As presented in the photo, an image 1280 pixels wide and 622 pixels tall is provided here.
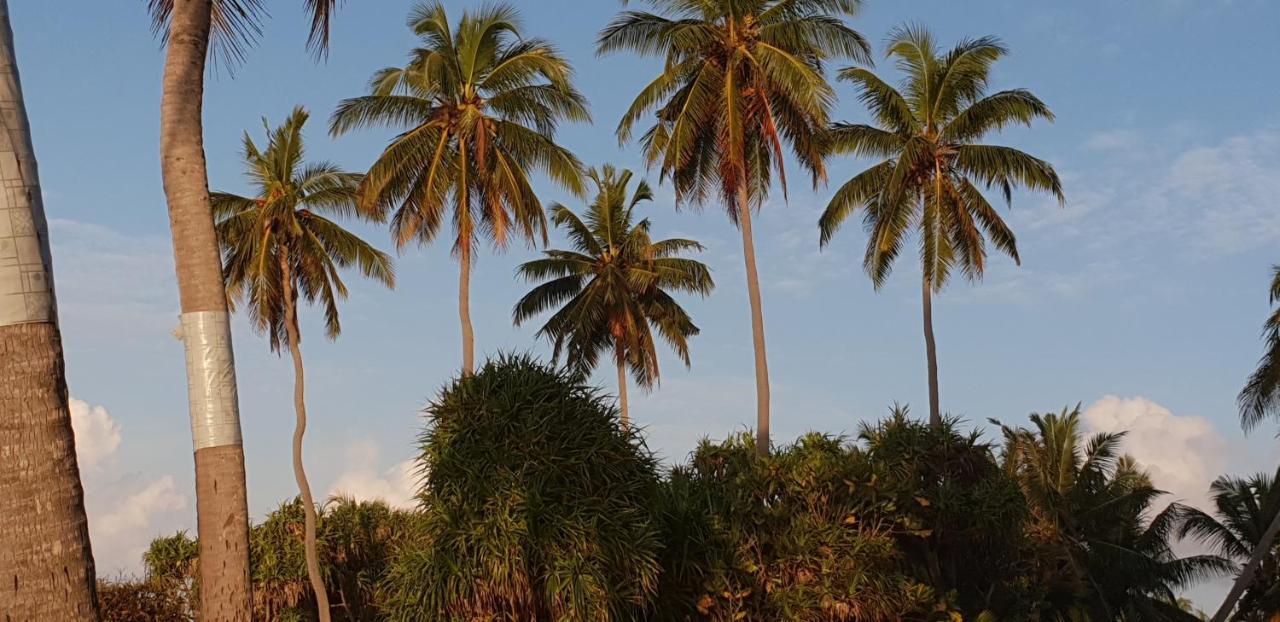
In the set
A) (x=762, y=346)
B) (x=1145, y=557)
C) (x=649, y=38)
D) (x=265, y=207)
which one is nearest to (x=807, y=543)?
(x=762, y=346)

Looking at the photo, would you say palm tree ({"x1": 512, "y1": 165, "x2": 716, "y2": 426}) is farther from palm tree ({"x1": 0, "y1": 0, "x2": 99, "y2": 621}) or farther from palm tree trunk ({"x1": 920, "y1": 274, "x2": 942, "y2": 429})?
palm tree ({"x1": 0, "y1": 0, "x2": 99, "y2": 621})

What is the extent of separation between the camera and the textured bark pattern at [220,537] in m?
7.73

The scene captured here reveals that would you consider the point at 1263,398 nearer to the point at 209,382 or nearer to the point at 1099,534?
the point at 1099,534

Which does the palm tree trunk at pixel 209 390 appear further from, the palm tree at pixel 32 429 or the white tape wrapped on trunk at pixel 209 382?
the palm tree at pixel 32 429

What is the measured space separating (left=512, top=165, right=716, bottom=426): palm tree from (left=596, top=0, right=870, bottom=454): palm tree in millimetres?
13612

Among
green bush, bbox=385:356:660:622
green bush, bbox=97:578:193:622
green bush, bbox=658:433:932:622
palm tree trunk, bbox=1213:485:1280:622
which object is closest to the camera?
green bush, bbox=385:356:660:622

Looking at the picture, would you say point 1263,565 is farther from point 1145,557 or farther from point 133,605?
point 133,605

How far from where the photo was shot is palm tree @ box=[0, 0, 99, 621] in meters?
5.79

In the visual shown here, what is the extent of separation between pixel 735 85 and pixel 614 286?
1618 cm

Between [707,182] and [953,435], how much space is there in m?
9.17

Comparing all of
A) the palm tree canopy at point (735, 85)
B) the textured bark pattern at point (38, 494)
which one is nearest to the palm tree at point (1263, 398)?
the palm tree canopy at point (735, 85)

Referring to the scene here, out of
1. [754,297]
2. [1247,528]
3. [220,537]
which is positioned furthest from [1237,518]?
[220,537]

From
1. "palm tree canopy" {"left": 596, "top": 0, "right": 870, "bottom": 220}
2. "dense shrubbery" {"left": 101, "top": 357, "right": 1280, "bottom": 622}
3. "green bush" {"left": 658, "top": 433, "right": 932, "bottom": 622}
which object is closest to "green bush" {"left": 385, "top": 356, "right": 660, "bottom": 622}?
"dense shrubbery" {"left": 101, "top": 357, "right": 1280, "bottom": 622}

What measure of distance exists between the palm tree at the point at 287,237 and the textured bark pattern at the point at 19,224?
32.6 m
